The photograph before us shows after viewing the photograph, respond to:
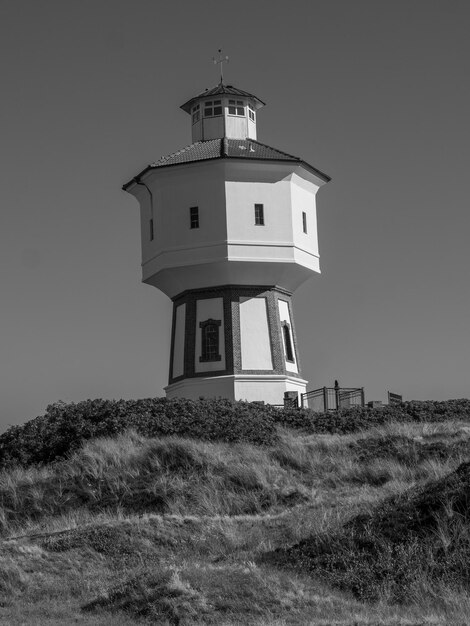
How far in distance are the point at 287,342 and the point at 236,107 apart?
10112 millimetres

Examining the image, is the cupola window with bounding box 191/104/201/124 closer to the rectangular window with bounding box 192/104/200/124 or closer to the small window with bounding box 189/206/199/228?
the rectangular window with bounding box 192/104/200/124

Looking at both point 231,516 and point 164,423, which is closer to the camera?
point 231,516

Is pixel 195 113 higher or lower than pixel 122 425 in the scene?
higher

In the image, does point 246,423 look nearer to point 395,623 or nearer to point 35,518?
point 35,518

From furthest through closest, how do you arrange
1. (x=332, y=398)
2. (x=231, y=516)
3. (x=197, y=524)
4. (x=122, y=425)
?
(x=332, y=398) → (x=122, y=425) → (x=231, y=516) → (x=197, y=524)

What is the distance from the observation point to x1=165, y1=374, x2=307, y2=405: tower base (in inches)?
1715

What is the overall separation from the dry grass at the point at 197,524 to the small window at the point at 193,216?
13.5 m

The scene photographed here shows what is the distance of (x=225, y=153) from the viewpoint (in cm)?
4491

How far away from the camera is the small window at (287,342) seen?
150 ft

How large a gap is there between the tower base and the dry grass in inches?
368

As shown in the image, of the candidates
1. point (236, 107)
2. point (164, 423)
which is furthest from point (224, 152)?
point (164, 423)

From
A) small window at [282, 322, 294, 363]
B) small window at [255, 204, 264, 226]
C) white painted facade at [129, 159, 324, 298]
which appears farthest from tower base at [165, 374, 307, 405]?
small window at [255, 204, 264, 226]

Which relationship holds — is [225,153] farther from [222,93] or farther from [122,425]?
[122,425]

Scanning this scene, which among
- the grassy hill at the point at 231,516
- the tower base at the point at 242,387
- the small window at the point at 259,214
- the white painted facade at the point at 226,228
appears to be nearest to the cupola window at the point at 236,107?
the white painted facade at the point at 226,228
